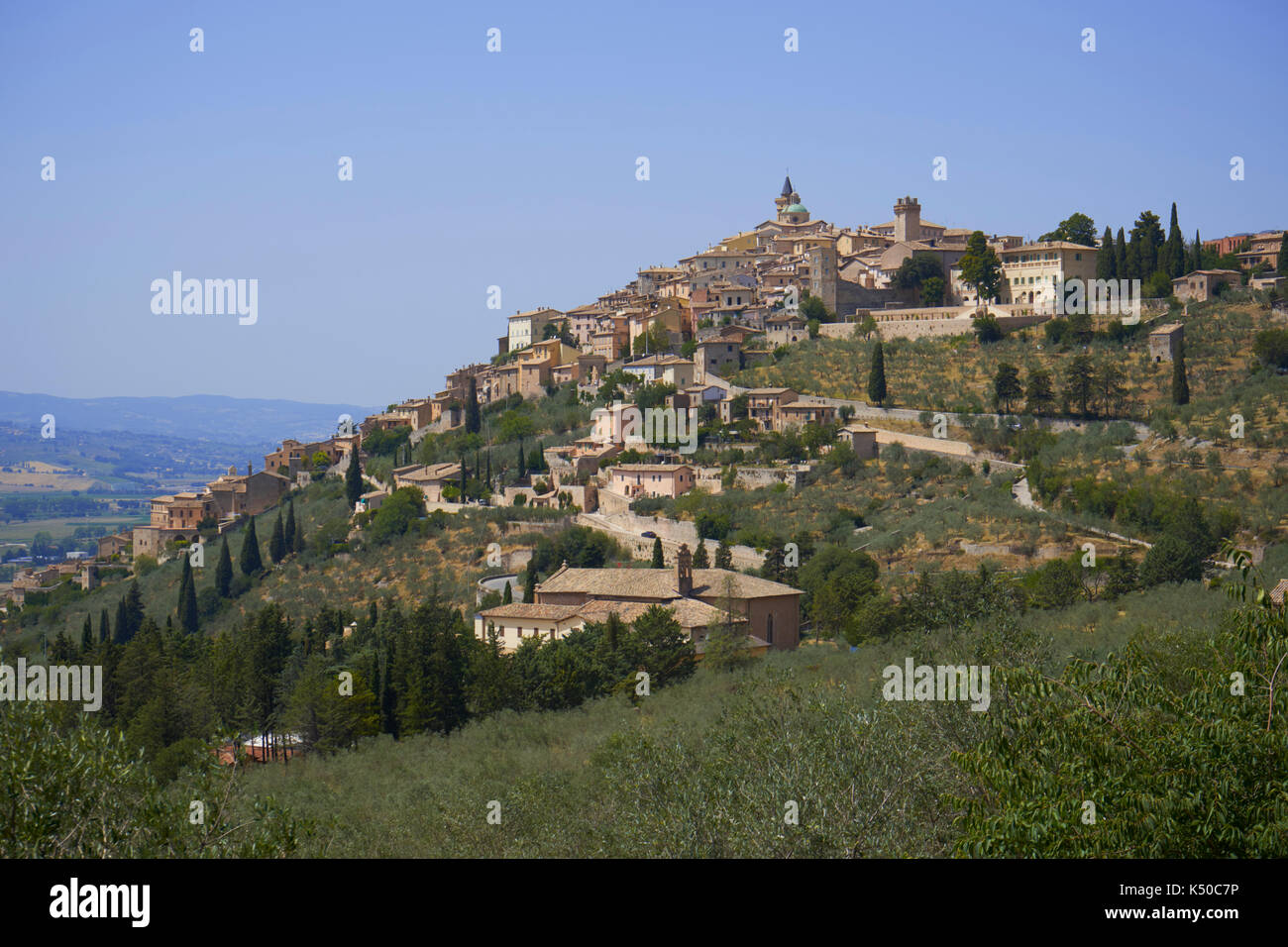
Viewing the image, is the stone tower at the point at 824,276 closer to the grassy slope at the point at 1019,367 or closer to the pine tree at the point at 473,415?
the grassy slope at the point at 1019,367

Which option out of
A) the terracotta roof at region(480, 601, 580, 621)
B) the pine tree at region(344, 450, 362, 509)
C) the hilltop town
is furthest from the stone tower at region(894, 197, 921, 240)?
the terracotta roof at region(480, 601, 580, 621)

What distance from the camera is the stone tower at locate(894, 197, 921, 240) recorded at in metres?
61.8

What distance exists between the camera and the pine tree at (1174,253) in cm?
4994

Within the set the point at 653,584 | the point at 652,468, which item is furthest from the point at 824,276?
the point at 653,584

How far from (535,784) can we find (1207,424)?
97.3 ft

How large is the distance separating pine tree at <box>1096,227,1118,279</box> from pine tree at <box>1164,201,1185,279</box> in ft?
6.63

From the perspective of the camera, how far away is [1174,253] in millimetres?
50281

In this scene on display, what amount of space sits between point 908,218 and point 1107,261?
13232mm

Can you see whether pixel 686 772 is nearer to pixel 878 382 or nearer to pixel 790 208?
pixel 878 382

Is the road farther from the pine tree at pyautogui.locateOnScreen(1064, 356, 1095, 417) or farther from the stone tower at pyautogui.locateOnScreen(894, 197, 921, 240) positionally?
the stone tower at pyautogui.locateOnScreen(894, 197, 921, 240)
